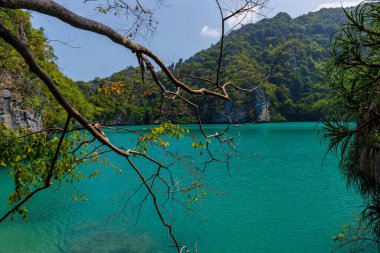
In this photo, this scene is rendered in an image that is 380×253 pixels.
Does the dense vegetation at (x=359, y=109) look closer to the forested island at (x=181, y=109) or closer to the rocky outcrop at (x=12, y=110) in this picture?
the forested island at (x=181, y=109)

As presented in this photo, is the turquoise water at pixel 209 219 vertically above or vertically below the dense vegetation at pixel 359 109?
below

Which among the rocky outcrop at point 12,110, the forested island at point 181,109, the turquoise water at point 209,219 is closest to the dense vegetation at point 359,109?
the forested island at point 181,109

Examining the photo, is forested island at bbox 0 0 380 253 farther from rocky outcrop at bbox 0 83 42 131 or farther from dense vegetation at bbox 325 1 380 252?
rocky outcrop at bbox 0 83 42 131

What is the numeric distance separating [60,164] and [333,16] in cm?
14379

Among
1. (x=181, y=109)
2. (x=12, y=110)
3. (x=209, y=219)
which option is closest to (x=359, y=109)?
(x=181, y=109)

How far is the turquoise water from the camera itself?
28.6ft

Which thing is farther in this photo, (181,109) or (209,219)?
(209,219)

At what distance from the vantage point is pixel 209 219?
10.8 m

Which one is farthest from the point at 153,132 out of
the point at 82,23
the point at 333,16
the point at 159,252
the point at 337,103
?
the point at 333,16

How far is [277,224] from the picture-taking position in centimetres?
1029

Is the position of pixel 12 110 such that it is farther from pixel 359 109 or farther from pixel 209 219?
pixel 359 109

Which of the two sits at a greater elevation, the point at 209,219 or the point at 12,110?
the point at 12,110

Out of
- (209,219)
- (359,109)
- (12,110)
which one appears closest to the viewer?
(359,109)

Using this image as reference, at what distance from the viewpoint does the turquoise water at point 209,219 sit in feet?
28.6
